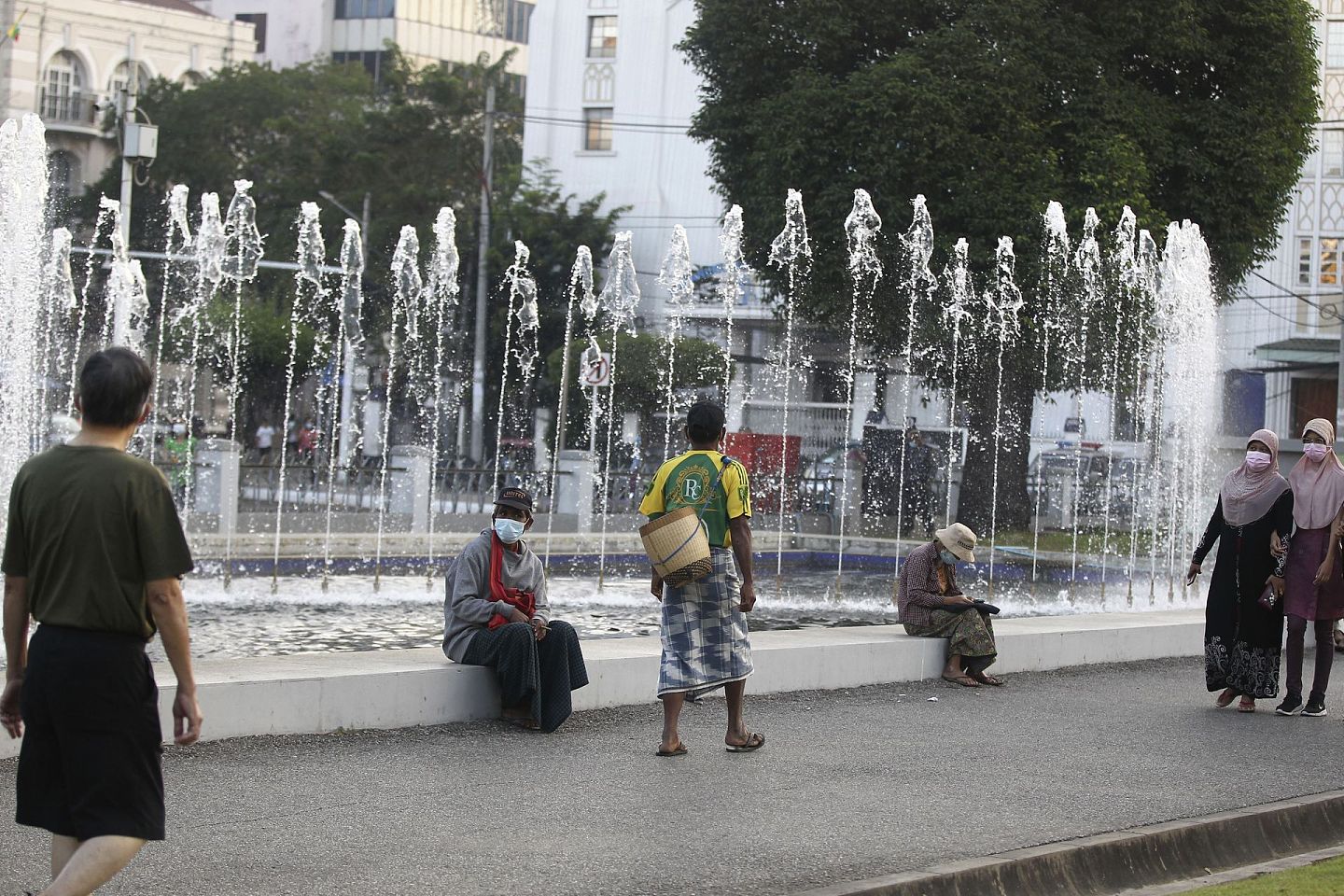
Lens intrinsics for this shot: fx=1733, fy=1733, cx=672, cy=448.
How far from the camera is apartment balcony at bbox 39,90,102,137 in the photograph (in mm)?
63750

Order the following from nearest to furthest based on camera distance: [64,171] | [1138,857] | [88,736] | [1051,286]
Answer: [88,736]
[1138,857]
[1051,286]
[64,171]

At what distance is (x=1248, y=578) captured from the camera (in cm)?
1006

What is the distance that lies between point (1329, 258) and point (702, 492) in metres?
44.9

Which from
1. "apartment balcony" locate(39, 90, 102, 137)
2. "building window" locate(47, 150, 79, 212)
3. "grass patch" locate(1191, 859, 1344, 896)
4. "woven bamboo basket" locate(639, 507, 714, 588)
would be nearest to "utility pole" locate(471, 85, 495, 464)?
"building window" locate(47, 150, 79, 212)

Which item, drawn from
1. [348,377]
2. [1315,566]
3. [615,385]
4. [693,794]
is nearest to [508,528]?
[693,794]

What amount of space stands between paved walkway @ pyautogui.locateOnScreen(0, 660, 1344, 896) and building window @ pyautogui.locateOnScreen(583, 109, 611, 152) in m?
45.8

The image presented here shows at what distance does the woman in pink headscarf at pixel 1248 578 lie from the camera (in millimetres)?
9906

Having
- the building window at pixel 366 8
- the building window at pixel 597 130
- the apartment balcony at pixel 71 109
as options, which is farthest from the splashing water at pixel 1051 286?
the building window at pixel 366 8

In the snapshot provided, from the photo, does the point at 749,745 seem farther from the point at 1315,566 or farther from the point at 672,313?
the point at 672,313

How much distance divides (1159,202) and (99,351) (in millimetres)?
26748

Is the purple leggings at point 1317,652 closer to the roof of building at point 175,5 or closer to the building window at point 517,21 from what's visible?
the roof of building at point 175,5

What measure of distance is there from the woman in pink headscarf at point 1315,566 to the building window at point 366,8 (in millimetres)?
67872

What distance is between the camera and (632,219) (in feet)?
175

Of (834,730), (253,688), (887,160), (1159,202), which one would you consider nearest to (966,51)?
(887,160)
